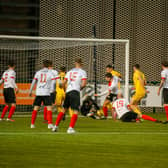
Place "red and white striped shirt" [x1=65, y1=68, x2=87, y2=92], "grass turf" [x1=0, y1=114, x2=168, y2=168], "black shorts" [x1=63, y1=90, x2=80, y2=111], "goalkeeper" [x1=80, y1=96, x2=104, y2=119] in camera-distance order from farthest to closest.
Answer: "goalkeeper" [x1=80, y1=96, x2=104, y2=119], "red and white striped shirt" [x1=65, y1=68, x2=87, y2=92], "black shorts" [x1=63, y1=90, x2=80, y2=111], "grass turf" [x1=0, y1=114, x2=168, y2=168]

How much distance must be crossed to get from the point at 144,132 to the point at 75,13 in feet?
46.4

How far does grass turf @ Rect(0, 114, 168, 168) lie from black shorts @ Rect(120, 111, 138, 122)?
143 inches

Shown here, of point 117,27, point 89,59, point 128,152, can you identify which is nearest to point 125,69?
point 89,59

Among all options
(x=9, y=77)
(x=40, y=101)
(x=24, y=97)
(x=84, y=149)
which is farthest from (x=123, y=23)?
(x=84, y=149)

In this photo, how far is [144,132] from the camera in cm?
1511

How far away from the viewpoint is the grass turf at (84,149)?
907 centimetres

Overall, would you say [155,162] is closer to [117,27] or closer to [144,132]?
[144,132]

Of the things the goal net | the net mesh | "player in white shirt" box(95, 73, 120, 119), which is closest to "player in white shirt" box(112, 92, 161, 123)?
"player in white shirt" box(95, 73, 120, 119)

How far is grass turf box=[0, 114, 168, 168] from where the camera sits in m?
9.07

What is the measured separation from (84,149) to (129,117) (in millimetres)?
8438

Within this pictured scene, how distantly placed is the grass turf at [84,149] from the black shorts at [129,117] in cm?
363

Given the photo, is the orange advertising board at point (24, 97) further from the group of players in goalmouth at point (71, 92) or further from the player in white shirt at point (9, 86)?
the player in white shirt at point (9, 86)

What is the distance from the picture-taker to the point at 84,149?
35.9 ft

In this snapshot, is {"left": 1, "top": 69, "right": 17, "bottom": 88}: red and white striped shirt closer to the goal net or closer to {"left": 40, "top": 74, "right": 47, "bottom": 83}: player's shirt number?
{"left": 40, "top": 74, "right": 47, "bottom": 83}: player's shirt number
